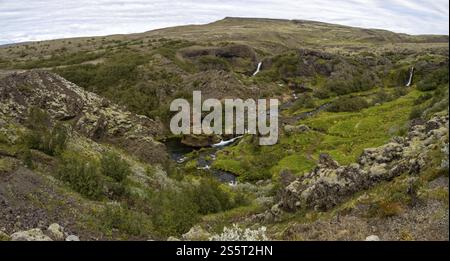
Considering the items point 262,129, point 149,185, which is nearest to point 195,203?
point 149,185

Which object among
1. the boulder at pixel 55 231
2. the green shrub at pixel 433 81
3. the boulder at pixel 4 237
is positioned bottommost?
the green shrub at pixel 433 81

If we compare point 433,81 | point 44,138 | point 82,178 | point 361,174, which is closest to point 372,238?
point 361,174

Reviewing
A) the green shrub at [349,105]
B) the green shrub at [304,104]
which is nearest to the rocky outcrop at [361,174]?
the green shrub at [349,105]

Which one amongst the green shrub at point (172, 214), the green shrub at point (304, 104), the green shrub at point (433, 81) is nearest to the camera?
the green shrub at point (172, 214)

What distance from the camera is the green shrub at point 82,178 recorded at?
20108 millimetres

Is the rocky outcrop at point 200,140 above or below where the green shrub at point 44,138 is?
below

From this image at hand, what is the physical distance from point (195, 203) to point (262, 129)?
31739mm

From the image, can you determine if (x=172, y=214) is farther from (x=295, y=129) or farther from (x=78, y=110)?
(x=295, y=129)

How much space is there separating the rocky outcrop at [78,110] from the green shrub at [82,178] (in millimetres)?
10755

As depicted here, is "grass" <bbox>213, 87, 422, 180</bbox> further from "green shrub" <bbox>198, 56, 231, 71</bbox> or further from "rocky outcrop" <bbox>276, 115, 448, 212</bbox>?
"green shrub" <bbox>198, 56, 231, 71</bbox>

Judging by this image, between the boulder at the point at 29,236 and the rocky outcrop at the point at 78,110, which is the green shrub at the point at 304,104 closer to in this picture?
the rocky outcrop at the point at 78,110

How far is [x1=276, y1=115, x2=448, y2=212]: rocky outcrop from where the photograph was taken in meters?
18.6

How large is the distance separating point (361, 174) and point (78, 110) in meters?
22.9

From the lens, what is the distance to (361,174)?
63.3 feet
